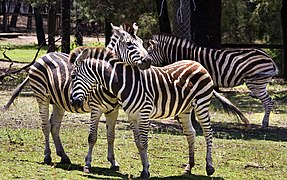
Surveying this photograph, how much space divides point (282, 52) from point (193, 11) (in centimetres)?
1055

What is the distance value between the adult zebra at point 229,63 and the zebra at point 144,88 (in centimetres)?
420

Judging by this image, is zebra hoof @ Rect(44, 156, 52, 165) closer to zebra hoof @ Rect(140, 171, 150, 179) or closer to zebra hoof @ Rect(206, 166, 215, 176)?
zebra hoof @ Rect(140, 171, 150, 179)

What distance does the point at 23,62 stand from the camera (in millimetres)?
25641

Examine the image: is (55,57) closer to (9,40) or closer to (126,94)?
(126,94)

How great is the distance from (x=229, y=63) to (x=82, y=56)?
19.5ft

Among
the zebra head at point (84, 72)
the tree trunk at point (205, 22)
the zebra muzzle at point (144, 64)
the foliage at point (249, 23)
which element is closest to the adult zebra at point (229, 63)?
the tree trunk at point (205, 22)

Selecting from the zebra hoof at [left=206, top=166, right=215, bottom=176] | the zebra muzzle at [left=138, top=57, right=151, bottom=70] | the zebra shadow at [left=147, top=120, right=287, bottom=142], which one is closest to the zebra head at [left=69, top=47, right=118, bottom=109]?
the zebra muzzle at [left=138, top=57, right=151, bottom=70]

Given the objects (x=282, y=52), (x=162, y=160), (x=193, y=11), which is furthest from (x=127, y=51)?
(x=282, y=52)

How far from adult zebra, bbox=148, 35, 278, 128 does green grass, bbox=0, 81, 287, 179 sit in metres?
0.80

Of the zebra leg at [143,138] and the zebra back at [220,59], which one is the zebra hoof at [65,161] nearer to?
the zebra leg at [143,138]

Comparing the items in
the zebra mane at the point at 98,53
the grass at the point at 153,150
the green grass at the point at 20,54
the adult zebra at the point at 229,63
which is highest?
the zebra mane at the point at 98,53

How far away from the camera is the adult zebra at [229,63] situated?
11961 mm

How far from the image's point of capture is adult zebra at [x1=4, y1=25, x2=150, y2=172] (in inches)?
282

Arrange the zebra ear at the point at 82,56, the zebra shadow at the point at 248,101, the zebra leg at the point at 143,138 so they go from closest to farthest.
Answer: the zebra leg at the point at 143,138, the zebra ear at the point at 82,56, the zebra shadow at the point at 248,101
